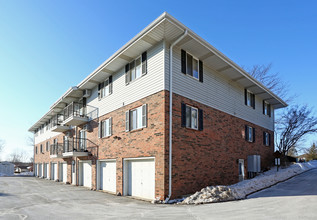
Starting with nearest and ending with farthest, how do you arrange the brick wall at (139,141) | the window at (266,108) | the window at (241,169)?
the brick wall at (139,141)
the window at (241,169)
the window at (266,108)

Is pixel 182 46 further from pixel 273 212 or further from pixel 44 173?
pixel 44 173

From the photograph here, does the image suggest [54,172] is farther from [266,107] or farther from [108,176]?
[266,107]

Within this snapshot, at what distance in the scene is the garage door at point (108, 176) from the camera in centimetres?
1409


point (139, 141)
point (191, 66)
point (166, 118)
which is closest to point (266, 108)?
point (191, 66)

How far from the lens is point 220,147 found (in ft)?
45.3

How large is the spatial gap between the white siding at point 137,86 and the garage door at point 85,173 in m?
4.21

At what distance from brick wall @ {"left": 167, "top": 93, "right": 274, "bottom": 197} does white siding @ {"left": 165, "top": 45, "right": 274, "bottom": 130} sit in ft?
1.32

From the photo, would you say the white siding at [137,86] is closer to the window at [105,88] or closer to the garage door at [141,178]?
the window at [105,88]

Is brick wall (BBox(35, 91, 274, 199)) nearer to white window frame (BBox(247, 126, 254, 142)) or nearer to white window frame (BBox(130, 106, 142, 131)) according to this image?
white window frame (BBox(130, 106, 142, 131))

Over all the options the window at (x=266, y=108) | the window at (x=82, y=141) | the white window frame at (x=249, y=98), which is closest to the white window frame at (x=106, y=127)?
the window at (x=82, y=141)

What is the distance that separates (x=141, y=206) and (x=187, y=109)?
5.13m

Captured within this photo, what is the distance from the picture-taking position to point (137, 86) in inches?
491

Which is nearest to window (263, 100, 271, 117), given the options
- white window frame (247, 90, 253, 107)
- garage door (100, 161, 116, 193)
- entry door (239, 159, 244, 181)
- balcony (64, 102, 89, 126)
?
white window frame (247, 90, 253, 107)

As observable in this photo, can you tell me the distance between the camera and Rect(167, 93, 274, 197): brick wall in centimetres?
1080
